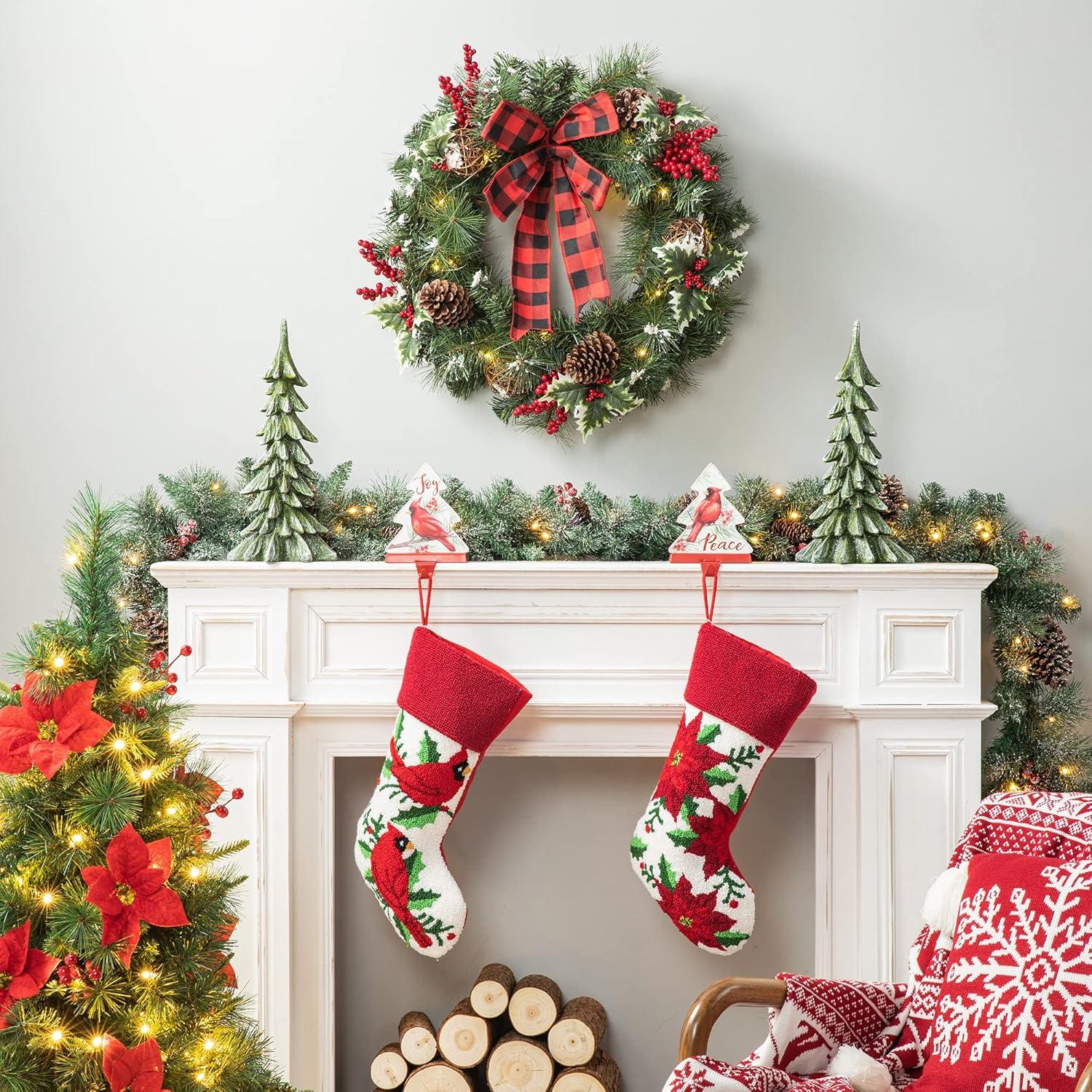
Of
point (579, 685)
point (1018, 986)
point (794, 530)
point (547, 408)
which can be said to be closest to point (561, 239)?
point (547, 408)

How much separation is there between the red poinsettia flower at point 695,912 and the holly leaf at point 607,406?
3.06ft

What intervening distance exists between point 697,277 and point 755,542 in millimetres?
564

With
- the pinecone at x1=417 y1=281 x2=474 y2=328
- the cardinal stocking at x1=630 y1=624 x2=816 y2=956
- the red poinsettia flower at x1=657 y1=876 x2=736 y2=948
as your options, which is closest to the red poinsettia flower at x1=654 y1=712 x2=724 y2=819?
the cardinal stocking at x1=630 y1=624 x2=816 y2=956

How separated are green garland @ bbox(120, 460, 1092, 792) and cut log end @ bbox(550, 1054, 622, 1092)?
40.2 inches

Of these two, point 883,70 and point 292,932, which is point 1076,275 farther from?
point 292,932

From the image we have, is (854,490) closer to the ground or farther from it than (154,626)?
farther from it

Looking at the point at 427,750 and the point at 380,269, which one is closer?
the point at 427,750

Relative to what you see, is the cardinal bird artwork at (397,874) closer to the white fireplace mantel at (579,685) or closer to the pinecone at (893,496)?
the white fireplace mantel at (579,685)

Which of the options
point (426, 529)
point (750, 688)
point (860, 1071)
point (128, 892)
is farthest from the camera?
point (426, 529)

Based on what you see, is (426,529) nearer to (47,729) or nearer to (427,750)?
(427,750)

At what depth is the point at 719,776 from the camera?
1.78 m

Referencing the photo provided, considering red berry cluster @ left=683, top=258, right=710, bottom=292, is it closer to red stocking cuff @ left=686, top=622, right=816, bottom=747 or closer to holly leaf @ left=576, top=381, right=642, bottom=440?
holly leaf @ left=576, top=381, right=642, bottom=440

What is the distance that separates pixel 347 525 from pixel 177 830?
798 millimetres

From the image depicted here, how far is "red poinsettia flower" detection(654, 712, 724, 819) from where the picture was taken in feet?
5.86
